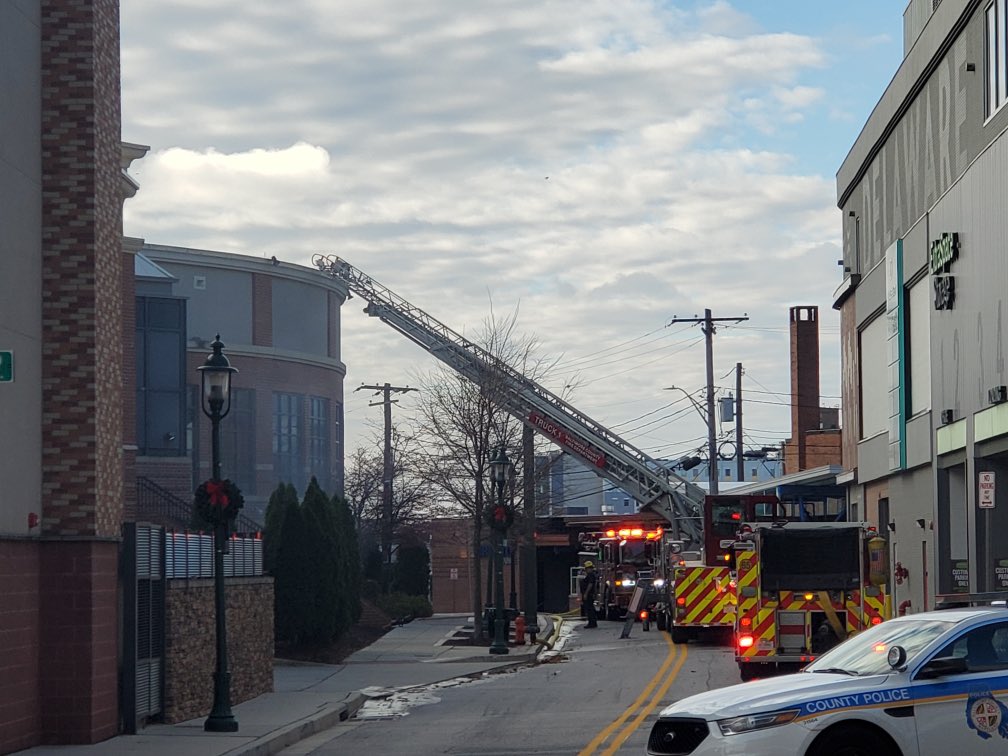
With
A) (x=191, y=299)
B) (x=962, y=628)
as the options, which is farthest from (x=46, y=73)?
(x=191, y=299)

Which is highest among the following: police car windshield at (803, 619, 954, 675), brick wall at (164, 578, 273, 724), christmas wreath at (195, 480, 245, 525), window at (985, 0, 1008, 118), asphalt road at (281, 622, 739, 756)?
window at (985, 0, 1008, 118)

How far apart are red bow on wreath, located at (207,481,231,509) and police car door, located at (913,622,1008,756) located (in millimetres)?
10760

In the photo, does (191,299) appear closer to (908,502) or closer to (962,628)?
(908,502)

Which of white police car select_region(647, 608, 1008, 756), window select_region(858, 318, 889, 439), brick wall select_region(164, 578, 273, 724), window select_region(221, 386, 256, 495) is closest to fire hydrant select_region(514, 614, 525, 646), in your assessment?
window select_region(858, 318, 889, 439)

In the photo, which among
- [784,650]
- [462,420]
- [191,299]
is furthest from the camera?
[191,299]

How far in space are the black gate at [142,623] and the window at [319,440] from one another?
58.6 m

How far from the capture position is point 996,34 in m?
25.7

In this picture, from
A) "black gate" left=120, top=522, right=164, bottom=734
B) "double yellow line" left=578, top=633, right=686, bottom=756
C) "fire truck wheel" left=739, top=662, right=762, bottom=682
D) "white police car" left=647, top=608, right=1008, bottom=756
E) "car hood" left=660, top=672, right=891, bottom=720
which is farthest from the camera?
"fire truck wheel" left=739, top=662, right=762, bottom=682

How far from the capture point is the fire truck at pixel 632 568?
4172 centimetres

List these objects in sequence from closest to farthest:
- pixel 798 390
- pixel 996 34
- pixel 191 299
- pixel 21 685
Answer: pixel 21 685 → pixel 996 34 → pixel 798 390 → pixel 191 299

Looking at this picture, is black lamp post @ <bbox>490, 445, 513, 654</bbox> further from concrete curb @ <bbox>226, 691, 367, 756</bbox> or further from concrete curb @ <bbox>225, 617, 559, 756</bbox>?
concrete curb @ <bbox>226, 691, 367, 756</bbox>

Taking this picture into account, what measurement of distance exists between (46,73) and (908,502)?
22884 millimetres

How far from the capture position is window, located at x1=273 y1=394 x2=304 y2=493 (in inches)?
2982

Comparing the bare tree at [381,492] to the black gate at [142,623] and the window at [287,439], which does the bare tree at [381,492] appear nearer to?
the window at [287,439]
